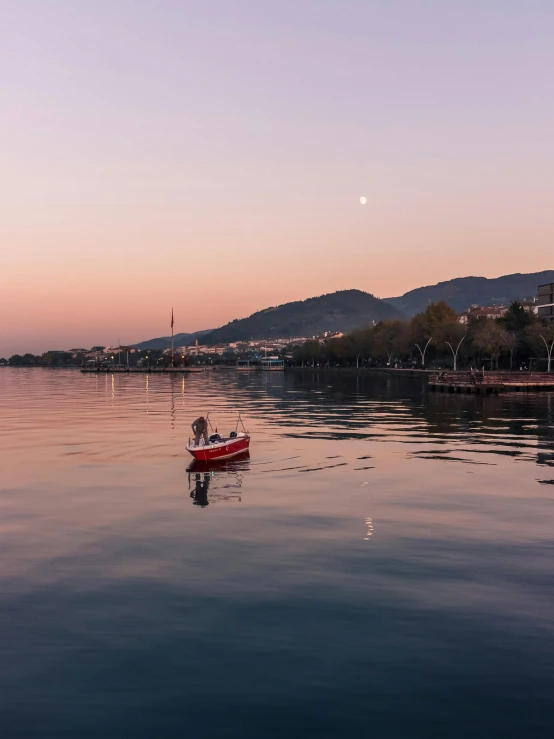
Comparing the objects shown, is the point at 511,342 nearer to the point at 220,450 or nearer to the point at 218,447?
the point at 220,450

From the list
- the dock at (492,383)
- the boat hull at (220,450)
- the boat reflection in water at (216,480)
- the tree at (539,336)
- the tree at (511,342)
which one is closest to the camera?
the boat reflection in water at (216,480)

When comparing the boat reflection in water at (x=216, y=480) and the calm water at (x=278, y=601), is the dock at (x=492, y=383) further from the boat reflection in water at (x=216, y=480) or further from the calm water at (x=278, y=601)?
the boat reflection in water at (x=216, y=480)

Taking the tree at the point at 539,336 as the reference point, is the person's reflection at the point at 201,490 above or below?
below

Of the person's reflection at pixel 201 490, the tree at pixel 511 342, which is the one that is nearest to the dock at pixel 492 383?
the tree at pixel 511 342

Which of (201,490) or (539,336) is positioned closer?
(201,490)

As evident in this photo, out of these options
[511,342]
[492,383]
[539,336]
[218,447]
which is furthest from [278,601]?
[511,342]

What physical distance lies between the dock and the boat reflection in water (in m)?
98.4

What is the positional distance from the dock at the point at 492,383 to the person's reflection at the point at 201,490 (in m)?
105

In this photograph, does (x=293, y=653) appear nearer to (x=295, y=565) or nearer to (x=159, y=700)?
(x=159, y=700)

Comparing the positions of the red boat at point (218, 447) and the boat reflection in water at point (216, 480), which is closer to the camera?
the boat reflection in water at point (216, 480)

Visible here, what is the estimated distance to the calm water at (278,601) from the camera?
1405cm

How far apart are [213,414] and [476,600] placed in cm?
7321

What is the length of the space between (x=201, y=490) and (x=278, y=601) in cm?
1830

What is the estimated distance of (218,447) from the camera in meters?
45.9
